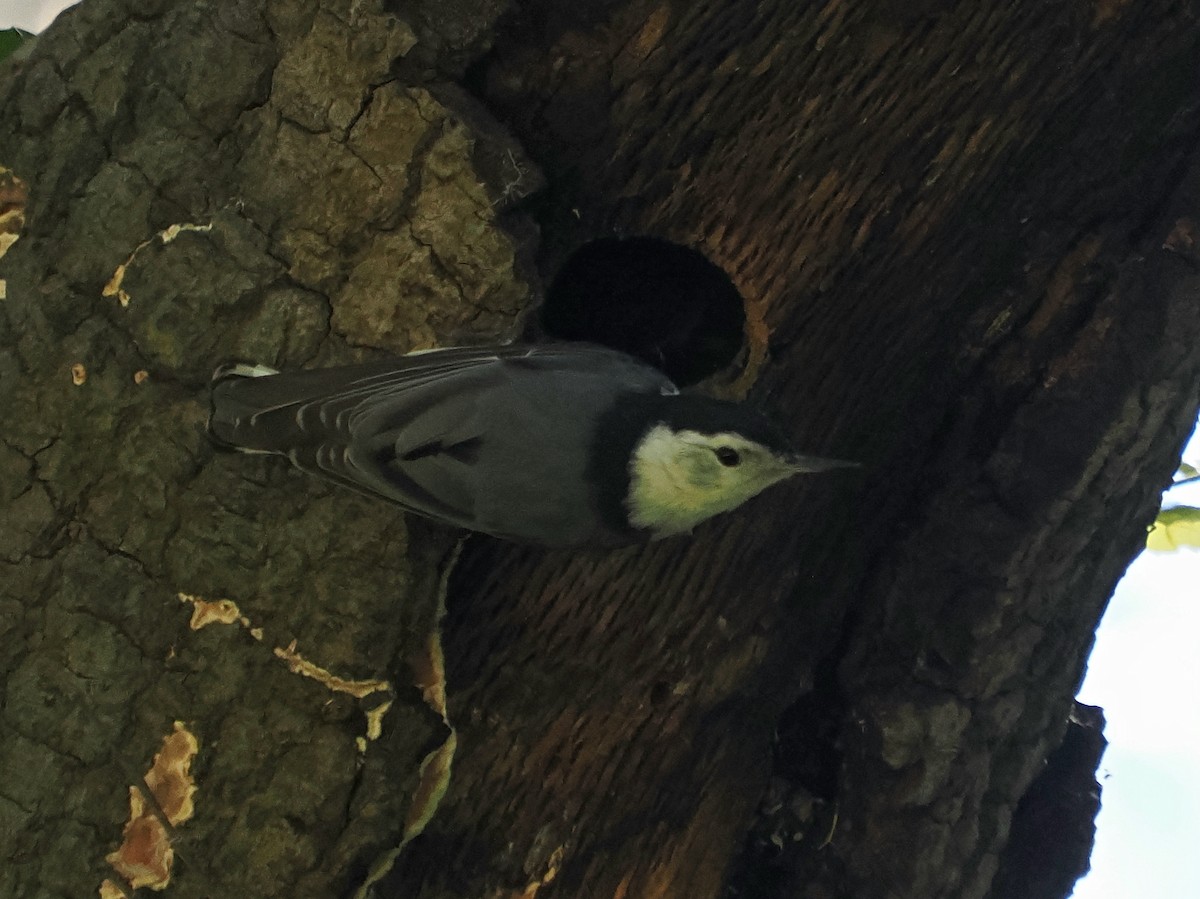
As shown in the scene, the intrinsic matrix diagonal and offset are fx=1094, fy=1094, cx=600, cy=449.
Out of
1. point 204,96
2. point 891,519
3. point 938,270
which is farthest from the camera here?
point 891,519

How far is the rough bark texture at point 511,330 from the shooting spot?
5.12 feet

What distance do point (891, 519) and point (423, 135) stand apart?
1.09 m

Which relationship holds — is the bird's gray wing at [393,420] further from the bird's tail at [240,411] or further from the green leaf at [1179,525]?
the green leaf at [1179,525]

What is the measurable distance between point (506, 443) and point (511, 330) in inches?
6.8

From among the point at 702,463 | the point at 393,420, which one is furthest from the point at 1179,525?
the point at 393,420

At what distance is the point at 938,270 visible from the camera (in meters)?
1.84

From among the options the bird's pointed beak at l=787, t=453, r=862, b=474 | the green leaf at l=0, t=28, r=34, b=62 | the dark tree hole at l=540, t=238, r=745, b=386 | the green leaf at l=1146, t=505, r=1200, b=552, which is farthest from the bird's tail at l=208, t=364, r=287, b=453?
the green leaf at l=1146, t=505, r=1200, b=552

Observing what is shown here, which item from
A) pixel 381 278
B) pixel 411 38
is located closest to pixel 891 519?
pixel 381 278

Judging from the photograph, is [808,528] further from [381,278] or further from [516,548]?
[381,278]

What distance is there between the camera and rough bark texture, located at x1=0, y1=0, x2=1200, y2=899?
156cm

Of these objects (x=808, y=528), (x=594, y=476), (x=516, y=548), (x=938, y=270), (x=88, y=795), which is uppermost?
(x=938, y=270)

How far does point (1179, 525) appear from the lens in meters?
2.73

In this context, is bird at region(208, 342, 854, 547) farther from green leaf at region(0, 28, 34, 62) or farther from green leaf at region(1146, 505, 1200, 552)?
green leaf at region(1146, 505, 1200, 552)

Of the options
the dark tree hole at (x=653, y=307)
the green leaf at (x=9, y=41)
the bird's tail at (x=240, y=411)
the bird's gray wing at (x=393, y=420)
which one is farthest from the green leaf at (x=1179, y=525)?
the green leaf at (x=9, y=41)
